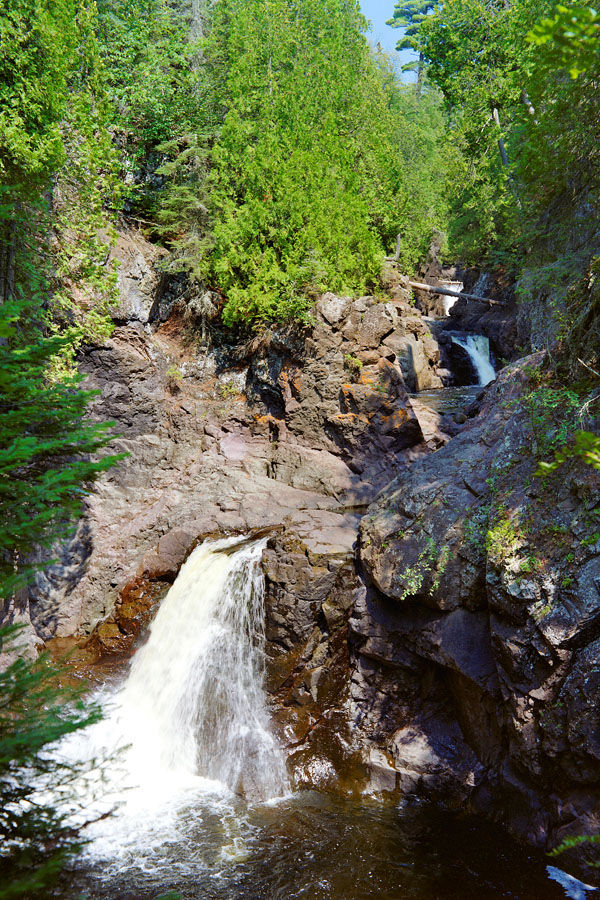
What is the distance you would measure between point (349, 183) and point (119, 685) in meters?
14.5

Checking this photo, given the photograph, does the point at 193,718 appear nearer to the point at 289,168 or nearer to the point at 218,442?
the point at 218,442

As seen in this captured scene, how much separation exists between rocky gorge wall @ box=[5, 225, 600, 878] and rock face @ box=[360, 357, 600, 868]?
2 centimetres

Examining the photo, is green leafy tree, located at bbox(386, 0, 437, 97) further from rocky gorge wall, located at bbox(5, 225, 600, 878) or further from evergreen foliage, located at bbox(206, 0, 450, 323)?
rocky gorge wall, located at bbox(5, 225, 600, 878)

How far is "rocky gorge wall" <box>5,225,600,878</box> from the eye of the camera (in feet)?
20.2

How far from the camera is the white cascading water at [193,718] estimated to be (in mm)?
7535

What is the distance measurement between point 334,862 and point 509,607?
3461 millimetres

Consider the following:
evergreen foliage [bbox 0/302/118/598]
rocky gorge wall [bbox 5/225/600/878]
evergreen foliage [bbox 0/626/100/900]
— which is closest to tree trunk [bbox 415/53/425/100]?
rocky gorge wall [bbox 5/225/600/878]

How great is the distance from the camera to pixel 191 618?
9.95 metres

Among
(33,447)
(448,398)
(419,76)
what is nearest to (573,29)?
(33,447)

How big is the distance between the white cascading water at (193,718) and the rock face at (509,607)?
2180 millimetres

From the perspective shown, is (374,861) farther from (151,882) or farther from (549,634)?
(549,634)

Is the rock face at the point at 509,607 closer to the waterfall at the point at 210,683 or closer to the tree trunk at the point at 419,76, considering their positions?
the waterfall at the point at 210,683

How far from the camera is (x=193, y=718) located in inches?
350

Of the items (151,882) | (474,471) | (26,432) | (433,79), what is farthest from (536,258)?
(433,79)
